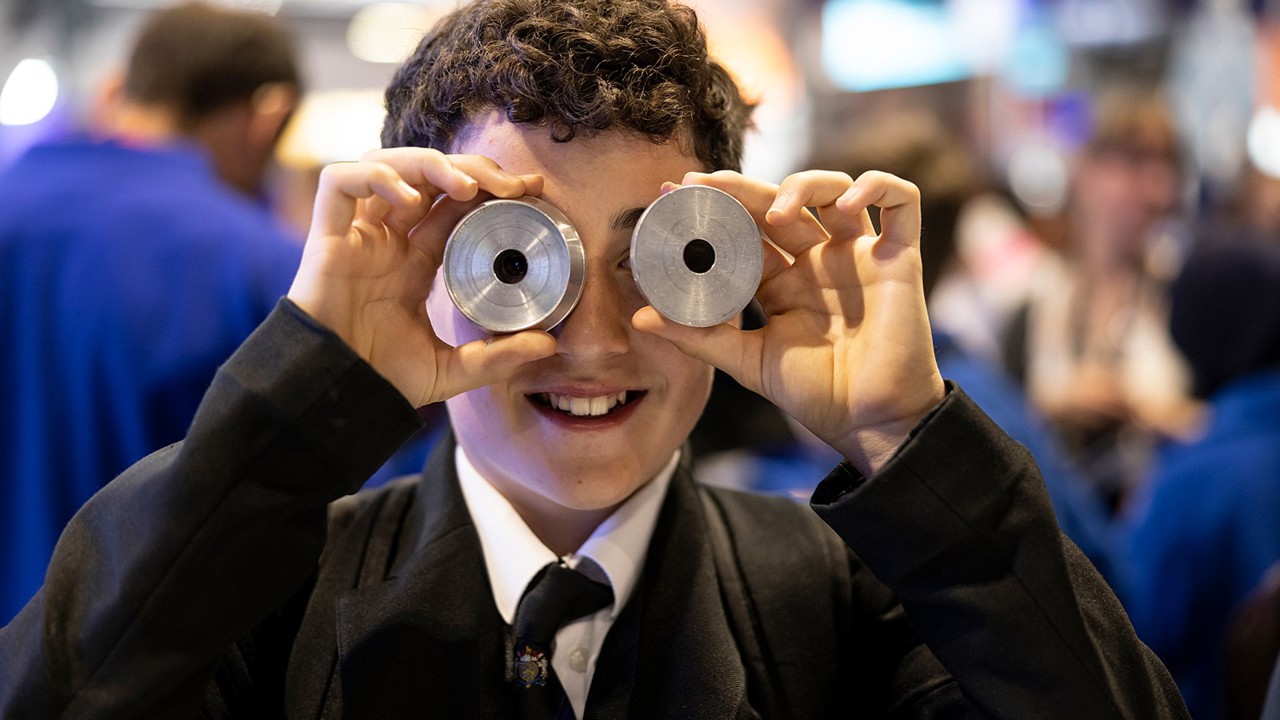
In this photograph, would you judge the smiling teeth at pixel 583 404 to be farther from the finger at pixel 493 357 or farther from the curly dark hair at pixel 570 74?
the curly dark hair at pixel 570 74

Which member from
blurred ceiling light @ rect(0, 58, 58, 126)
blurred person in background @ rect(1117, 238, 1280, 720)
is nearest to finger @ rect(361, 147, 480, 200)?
blurred person in background @ rect(1117, 238, 1280, 720)

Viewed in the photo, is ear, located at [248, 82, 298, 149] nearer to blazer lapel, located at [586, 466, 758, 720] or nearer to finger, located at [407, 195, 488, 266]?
finger, located at [407, 195, 488, 266]

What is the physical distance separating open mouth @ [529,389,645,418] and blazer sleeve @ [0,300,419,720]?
201mm

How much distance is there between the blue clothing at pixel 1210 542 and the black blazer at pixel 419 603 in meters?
1.44

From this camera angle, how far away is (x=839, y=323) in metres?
1.32

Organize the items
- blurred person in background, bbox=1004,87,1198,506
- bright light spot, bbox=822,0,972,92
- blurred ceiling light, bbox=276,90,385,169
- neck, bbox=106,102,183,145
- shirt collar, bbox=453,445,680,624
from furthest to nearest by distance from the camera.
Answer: bright light spot, bbox=822,0,972,92 < blurred ceiling light, bbox=276,90,385,169 < blurred person in background, bbox=1004,87,1198,506 < neck, bbox=106,102,183,145 < shirt collar, bbox=453,445,680,624

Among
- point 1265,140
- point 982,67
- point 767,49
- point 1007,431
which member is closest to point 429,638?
point 1007,431

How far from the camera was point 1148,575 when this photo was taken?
8.81 feet

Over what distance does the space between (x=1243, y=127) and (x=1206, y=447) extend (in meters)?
3.54

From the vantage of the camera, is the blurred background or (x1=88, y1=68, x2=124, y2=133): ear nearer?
(x1=88, y1=68, x2=124, y2=133): ear

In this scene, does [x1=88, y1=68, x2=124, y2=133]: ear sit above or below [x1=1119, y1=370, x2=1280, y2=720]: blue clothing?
above

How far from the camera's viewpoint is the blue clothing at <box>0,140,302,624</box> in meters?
2.17

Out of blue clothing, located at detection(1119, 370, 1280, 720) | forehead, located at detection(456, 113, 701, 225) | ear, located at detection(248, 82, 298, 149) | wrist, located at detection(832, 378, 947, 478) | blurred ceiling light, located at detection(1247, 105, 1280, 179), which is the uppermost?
ear, located at detection(248, 82, 298, 149)

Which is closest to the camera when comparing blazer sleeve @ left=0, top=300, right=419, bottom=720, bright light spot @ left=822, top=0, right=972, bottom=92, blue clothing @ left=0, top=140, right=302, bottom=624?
blazer sleeve @ left=0, top=300, right=419, bottom=720
